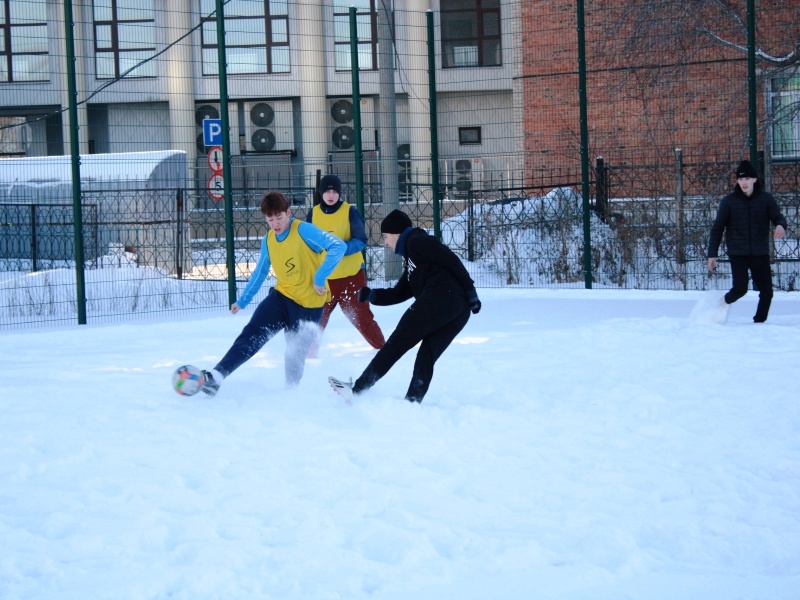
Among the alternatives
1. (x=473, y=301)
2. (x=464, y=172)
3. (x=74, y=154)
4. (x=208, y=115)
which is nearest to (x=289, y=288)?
(x=473, y=301)

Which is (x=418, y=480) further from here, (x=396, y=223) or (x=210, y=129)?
(x=210, y=129)

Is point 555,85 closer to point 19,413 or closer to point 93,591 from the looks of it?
point 19,413

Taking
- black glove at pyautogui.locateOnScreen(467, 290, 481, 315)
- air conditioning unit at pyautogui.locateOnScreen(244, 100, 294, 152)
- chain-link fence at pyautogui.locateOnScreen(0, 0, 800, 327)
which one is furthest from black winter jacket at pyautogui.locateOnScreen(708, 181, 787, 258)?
air conditioning unit at pyautogui.locateOnScreen(244, 100, 294, 152)

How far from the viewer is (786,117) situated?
14758 millimetres

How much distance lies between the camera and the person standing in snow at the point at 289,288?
6824 mm

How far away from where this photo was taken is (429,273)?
6.36m

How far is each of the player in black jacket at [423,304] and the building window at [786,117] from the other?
949 centimetres

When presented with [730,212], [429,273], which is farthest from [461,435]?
[730,212]

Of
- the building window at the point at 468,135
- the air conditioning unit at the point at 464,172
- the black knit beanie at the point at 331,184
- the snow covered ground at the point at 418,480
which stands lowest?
the snow covered ground at the point at 418,480

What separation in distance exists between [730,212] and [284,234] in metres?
5.03

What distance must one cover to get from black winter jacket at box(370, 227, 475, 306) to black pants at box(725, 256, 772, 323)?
14.6 feet

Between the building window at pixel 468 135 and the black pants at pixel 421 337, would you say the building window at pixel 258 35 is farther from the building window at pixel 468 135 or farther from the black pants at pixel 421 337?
the black pants at pixel 421 337

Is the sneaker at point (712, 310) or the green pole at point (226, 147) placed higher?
the green pole at point (226, 147)

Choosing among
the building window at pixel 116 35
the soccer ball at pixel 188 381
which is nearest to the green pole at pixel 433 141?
the soccer ball at pixel 188 381
